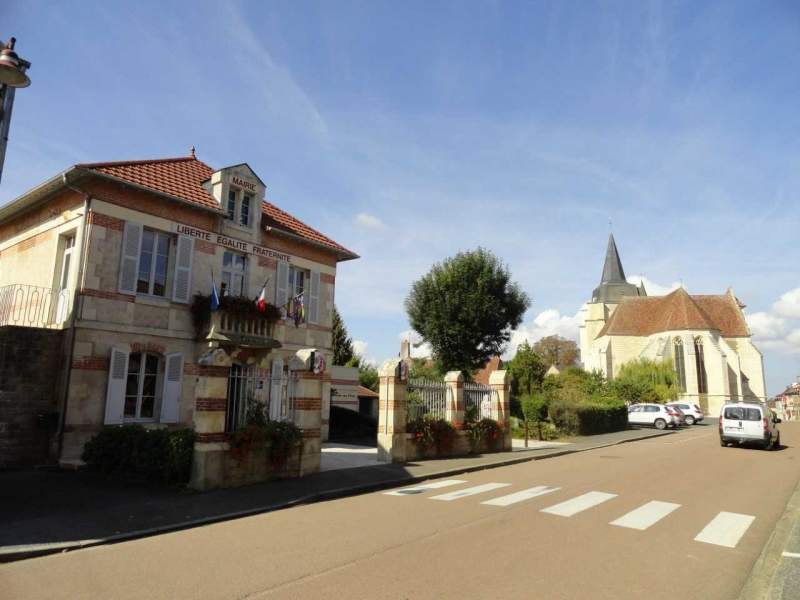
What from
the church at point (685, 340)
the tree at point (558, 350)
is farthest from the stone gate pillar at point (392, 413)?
the tree at point (558, 350)

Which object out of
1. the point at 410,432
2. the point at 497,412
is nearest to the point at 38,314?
the point at 410,432

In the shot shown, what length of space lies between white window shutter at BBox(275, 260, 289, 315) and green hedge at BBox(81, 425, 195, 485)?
7.13 m

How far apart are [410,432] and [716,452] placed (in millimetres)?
Answer: 11136

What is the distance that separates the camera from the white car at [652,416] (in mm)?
32062

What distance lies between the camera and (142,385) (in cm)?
1405

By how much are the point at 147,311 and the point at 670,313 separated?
58.8m

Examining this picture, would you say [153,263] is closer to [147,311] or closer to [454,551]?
[147,311]

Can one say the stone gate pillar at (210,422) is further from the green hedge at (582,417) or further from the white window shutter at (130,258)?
the green hedge at (582,417)

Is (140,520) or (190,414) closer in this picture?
(140,520)

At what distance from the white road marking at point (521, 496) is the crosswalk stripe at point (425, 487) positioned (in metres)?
1.64

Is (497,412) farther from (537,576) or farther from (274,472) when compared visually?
(537,576)

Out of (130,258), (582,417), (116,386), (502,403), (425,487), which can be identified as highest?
(130,258)

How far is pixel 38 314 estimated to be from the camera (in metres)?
14.0

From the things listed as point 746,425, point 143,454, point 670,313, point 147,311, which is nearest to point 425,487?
point 143,454
